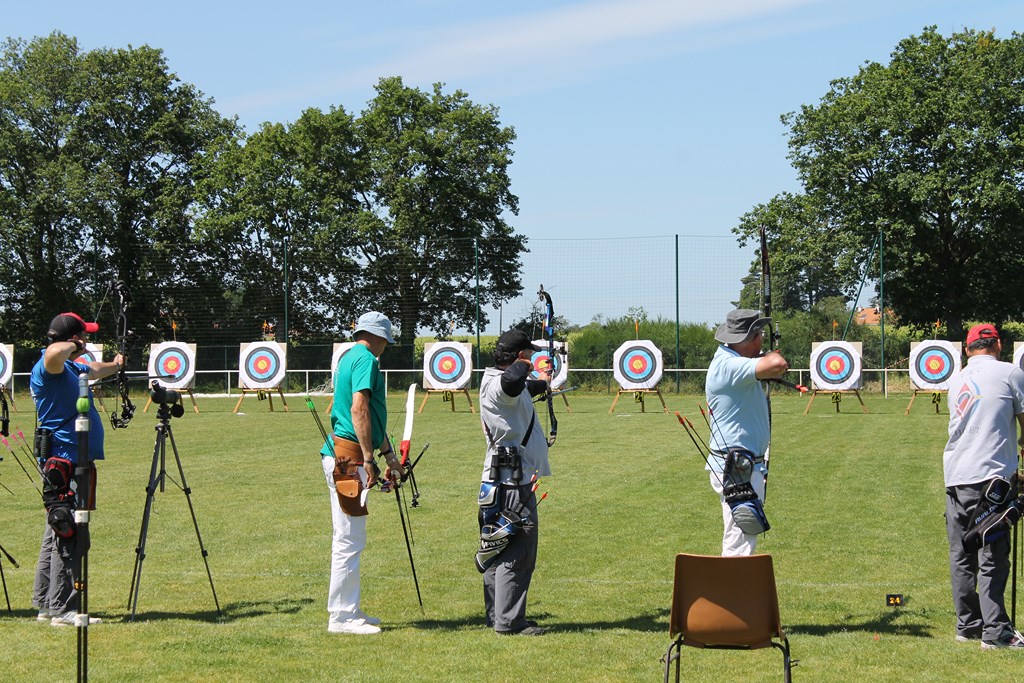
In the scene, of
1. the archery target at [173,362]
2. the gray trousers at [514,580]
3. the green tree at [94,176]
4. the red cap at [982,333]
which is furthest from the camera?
the green tree at [94,176]

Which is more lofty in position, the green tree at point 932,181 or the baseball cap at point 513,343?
the green tree at point 932,181

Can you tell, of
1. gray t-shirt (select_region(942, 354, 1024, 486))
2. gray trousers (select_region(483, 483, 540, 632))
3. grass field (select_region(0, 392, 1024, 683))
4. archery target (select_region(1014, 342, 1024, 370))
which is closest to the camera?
grass field (select_region(0, 392, 1024, 683))

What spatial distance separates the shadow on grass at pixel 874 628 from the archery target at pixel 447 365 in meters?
20.0

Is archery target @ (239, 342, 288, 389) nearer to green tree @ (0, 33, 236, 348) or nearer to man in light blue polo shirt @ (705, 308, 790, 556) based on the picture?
green tree @ (0, 33, 236, 348)

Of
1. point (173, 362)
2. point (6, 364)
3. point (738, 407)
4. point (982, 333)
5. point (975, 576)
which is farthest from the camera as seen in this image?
point (6, 364)

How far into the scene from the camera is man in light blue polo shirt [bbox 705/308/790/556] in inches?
243

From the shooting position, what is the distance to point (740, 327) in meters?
6.23

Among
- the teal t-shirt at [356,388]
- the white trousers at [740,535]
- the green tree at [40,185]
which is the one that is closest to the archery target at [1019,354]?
the white trousers at [740,535]

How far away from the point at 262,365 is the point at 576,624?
72.0ft

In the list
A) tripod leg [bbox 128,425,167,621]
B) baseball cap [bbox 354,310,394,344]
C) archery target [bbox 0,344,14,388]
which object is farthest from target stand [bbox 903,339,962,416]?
archery target [bbox 0,344,14,388]

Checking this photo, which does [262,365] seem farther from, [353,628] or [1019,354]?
[353,628]

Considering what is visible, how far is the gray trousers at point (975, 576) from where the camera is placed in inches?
240

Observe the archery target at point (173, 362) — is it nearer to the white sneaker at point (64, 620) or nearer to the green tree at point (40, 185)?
the green tree at point (40, 185)

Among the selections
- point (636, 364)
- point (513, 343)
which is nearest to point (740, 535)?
point (513, 343)
